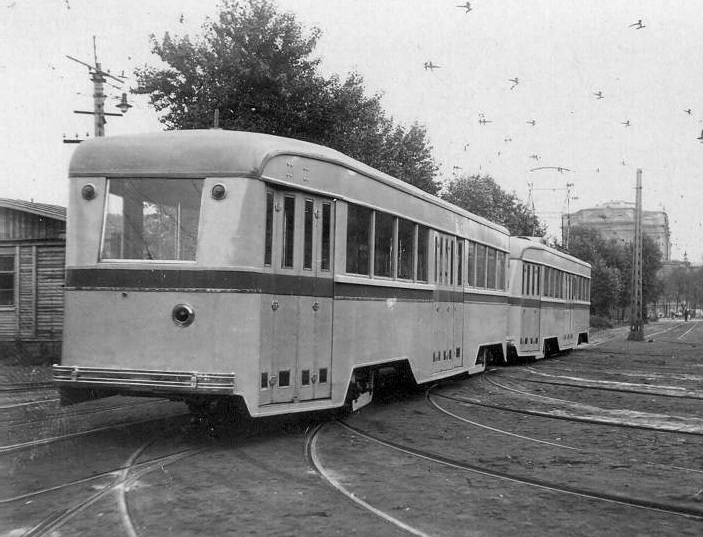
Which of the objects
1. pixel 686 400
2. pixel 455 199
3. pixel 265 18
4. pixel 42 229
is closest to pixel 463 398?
pixel 686 400

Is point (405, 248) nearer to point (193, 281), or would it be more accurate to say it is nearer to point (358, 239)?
point (358, 239)

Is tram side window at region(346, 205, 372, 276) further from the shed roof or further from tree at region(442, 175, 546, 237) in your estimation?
tree at region(442, 175, 546, 237)

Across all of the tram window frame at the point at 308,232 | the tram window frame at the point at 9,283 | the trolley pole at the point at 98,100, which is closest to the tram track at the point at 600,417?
the tram window frame at the point at 308,232

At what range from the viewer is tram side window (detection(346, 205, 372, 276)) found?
8547 mm

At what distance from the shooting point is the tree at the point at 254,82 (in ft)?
77.1

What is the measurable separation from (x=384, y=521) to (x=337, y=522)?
296 millimetres

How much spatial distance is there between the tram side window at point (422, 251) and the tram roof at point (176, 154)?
361 centimetres

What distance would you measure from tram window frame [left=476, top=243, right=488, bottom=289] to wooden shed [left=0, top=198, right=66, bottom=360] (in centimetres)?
1008

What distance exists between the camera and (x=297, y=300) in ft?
25.3

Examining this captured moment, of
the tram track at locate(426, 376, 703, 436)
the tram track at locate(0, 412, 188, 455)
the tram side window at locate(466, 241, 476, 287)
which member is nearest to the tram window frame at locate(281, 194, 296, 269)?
the tram track at locate(0, 412, 188, 455)

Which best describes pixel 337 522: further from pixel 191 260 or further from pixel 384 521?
pixel 191 260

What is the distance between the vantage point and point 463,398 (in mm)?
12016

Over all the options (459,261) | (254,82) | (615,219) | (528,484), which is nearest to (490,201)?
(254,82)

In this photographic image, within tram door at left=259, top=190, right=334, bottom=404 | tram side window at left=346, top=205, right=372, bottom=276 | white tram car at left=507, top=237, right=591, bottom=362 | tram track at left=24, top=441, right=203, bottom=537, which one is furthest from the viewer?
white tram car at left=507, top=237, right=591, bottom=362
